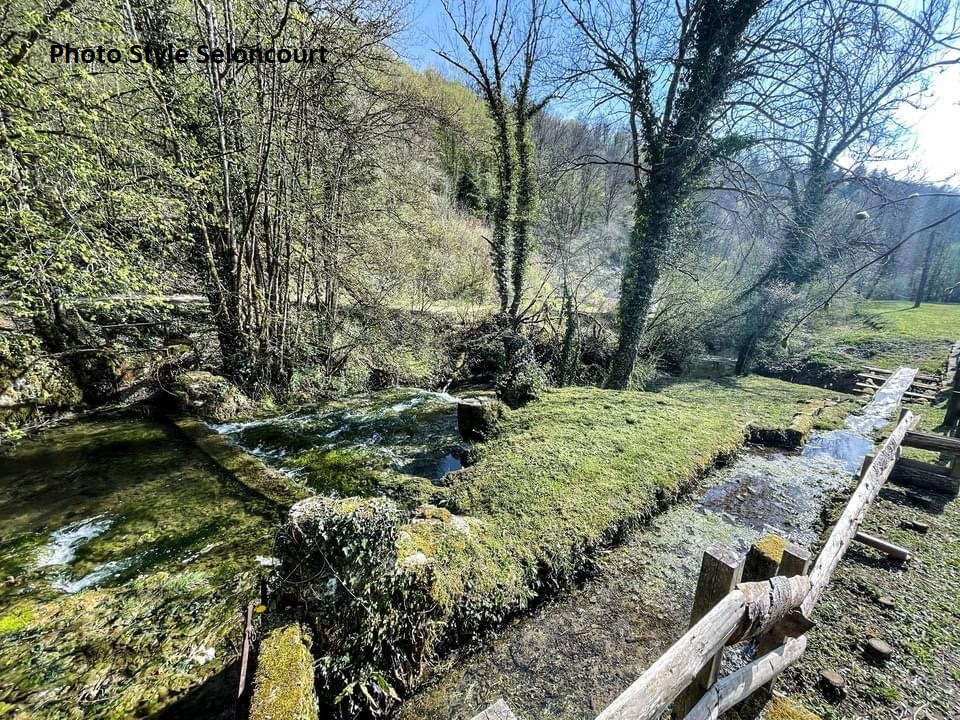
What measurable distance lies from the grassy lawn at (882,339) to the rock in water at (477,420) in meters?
13.1

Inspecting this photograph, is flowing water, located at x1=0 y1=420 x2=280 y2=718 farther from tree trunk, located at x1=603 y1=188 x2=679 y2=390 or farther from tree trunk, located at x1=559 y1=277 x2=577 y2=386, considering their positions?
tree trunk, located at x1=603 y1=188 x2=679 y2=390

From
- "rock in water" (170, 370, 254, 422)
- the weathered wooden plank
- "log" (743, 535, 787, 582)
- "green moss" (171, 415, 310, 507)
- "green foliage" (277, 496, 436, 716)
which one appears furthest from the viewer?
"rock in water" (170, 370, 254, 422)

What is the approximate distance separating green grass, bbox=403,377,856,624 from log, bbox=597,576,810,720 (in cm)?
134

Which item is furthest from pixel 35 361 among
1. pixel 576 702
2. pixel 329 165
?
pixel 576 702

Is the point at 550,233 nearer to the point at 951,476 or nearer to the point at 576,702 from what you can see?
the point at 951,476

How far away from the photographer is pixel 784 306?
38.4 ft

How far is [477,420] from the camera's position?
221 inches

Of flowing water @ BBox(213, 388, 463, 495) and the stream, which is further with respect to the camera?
flowing water @ BBox(213, 388, 463, 495)

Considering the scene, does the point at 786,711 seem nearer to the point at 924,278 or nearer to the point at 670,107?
the point at 670,107

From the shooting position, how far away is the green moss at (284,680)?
1.60m

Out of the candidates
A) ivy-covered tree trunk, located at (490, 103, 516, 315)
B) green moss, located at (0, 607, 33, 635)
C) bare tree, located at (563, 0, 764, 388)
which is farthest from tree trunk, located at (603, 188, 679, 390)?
green moss, located at (0, 607, 33, 635)

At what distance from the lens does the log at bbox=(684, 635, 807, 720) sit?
1.81 metres

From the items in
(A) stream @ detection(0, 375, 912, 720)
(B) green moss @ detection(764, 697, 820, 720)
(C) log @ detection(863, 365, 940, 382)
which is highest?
(C) log @ detection(863, 365, 940, 382)

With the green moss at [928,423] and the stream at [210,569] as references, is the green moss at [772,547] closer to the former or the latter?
the stream at [210,569]
